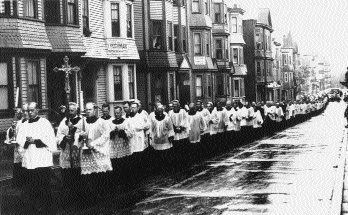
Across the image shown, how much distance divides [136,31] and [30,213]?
26.3 m

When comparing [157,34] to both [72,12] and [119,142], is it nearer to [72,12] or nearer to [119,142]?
[72,12]

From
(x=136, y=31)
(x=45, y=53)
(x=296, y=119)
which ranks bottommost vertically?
(x=296, y=119)

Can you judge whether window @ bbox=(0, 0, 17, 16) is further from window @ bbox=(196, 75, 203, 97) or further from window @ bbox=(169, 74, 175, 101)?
window @ bbox=(196, 75, 203, 97)

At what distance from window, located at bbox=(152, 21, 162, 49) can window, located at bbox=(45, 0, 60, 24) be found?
39.5ft

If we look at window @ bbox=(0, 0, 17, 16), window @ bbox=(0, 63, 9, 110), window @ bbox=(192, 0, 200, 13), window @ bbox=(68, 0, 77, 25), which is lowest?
window @ bbox=(0, 63, 9, 110)

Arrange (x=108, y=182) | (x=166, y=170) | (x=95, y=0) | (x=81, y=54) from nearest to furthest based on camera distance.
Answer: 1. (x=108, y=182)
2. (x=166, y=170)
3. (x=81, y=54)
4. (x=95, y=0)

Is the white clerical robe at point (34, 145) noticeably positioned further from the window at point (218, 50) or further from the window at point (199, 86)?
the window at point (218, 50)

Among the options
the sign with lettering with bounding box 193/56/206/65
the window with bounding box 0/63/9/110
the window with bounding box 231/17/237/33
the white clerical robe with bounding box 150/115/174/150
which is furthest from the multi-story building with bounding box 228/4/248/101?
the white clerical robe with bounding box 150/115/174/150

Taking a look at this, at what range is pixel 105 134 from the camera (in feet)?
39.6

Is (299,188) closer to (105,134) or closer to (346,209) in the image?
(346,209)

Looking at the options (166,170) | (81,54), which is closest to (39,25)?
(81,54)

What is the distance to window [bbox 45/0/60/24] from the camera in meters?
25.1

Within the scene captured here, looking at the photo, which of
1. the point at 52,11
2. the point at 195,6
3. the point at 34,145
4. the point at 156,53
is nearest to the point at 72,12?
the point at 52,11

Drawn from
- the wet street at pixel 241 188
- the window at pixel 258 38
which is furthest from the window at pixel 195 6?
the window at pixel 258 38
